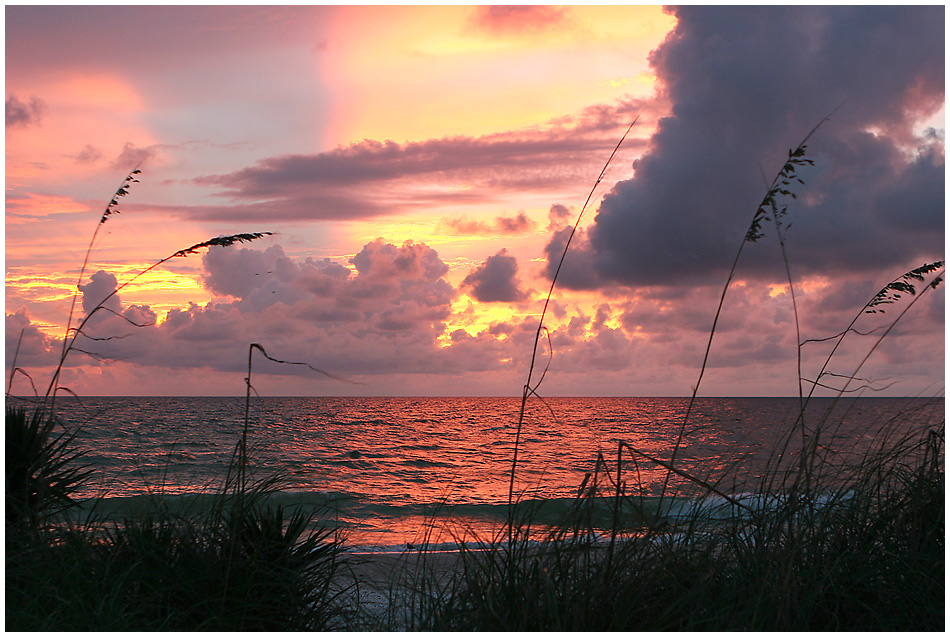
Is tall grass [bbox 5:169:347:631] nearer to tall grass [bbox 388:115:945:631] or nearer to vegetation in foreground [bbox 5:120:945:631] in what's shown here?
vegetation in foreground [bbox 5:120:945:631]

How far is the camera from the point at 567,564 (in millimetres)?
2713

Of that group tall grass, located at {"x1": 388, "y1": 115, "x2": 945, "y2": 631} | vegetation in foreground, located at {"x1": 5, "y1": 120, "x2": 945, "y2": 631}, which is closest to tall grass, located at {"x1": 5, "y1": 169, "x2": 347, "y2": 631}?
vegetation in foreground, located at {"x1": 5, "y1": 120, "x2": 945, "y2": 631}

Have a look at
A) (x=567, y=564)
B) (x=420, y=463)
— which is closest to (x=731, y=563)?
(x=567, y=564)

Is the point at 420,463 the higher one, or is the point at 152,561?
the point at 152,561

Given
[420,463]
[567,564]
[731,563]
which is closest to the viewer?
[567,564]

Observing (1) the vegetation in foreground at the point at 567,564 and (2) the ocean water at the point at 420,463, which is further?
(2) the ocean water at the point at 420,463

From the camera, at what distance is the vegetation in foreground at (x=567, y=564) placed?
2541 millimetres

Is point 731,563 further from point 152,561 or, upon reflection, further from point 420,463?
point 420,463

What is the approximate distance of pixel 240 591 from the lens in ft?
9.64

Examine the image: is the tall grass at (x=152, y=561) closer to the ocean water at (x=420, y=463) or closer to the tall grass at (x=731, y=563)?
the ocean water at (x=420, y=463)

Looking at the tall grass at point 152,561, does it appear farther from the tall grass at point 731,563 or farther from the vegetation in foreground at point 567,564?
the tall grass at point 731,563

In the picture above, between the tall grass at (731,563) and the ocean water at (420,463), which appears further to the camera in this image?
the ocean water at (420,463)

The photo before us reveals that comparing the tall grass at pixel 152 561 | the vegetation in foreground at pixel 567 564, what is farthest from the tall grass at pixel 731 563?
the tall grass at pixel 152 561

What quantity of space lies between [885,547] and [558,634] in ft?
6.56
